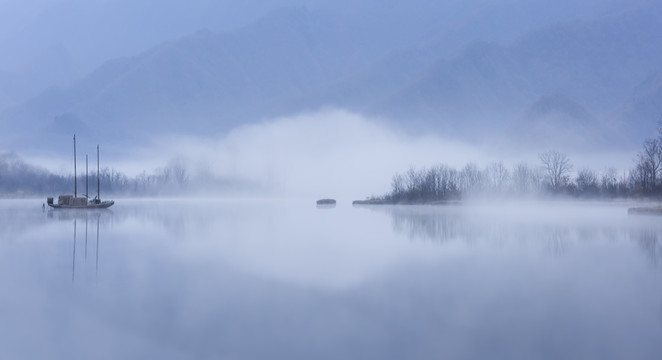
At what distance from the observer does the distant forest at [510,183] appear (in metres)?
33.3

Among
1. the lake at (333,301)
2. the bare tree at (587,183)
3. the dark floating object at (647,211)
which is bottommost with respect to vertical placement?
the lake at (333,301)

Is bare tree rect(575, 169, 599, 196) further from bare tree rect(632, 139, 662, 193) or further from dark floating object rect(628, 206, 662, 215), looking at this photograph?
dark floating object rect(628, 206, 662, 215)

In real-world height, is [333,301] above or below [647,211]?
below

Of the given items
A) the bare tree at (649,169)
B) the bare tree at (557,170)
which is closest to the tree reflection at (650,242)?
the bare tree at (649,169)

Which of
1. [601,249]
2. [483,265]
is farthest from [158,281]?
[601,249]

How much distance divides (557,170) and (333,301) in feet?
111

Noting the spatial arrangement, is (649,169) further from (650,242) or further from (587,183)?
(650,242)

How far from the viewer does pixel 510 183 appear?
38.2m

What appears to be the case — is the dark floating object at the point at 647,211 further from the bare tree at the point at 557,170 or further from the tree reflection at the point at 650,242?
the bare tree at the point at 557,170

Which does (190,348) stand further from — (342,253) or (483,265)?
(342,253)

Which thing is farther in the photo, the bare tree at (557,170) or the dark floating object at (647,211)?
the bare tree at (557,170)

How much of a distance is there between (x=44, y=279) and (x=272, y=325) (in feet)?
12.9

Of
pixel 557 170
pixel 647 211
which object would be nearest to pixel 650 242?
pixel 647 211

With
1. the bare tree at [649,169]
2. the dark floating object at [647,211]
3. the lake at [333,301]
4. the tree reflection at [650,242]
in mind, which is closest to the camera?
the lake at [333,301]
